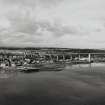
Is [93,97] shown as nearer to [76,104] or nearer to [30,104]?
[76,104]

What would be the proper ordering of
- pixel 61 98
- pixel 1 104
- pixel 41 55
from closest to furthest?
pixel 1 104, pixel 61 98, pixel 41 55

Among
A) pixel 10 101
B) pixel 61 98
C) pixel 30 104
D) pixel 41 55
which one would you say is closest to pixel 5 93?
pixel 10 101

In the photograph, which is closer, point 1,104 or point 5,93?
point 1,104

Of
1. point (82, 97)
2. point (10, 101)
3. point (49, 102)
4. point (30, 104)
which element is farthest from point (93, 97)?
point (10, 101)

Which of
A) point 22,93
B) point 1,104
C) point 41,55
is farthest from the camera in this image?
point 41,55

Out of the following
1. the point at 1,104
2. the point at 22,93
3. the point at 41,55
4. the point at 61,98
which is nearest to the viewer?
the point at 1,104

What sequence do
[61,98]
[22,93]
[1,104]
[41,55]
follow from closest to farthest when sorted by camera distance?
1. [1,104]
2. [61,98]
3. [22,93]
4. [41,55]

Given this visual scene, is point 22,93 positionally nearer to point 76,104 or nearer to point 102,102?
point 76,104

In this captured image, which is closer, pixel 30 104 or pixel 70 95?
pixel 30 104
